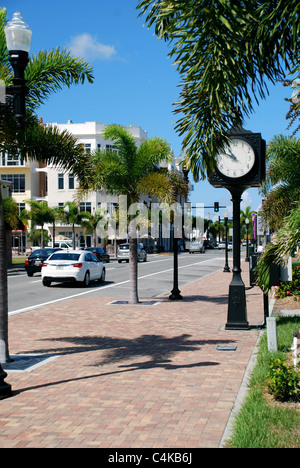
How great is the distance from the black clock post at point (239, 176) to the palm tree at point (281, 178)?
5147 millimetres

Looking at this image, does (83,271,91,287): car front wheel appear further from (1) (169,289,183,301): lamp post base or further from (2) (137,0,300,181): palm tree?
(2) (137,0,300,181): palm tree

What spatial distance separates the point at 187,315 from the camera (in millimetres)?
13328

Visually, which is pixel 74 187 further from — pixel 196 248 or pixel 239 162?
pixel 239 162

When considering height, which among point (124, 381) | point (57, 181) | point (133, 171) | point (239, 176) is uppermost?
point (57, 181)

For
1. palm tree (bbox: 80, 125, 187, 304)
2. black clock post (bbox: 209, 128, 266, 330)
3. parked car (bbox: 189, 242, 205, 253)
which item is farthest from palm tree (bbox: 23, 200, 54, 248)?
black clock post (bbox: 209, 128, 266, 330)

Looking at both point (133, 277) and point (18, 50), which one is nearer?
point (18, 50)

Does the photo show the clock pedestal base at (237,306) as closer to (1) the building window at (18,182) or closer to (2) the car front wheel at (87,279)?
(2) the car front wheel at (87,279)

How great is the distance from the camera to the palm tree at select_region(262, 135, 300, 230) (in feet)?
57.6

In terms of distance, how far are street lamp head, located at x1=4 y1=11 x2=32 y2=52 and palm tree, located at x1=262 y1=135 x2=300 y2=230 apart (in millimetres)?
9936

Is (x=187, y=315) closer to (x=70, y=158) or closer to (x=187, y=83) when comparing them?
(x=70, y=158)

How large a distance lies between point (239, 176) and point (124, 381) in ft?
16.7

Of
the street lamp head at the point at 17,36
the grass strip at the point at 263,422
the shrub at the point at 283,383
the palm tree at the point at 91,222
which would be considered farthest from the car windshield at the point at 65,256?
the palm tree at the point at 91,222

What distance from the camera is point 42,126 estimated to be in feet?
32.3

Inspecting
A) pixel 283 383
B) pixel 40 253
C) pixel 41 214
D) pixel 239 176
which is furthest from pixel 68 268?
pixel 41 214
